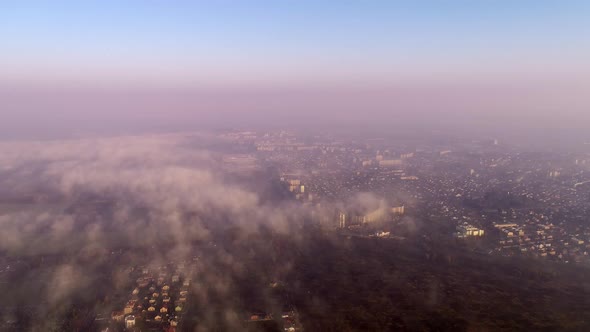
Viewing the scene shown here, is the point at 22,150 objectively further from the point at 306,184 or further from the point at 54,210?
the point at 306,184

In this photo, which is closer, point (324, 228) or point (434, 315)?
point (434, 315)

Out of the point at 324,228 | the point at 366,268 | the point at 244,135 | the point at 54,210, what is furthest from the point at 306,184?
the point at 244,135

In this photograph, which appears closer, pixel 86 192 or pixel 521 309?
pixel 521 309

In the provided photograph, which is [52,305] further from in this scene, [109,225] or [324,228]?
[324,228]

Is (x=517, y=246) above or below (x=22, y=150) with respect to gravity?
below

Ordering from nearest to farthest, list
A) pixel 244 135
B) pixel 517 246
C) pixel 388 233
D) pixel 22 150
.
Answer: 1. pixel 517 246
2. pixel 388 233
3. pixel 22 150
4. pixel 244 135

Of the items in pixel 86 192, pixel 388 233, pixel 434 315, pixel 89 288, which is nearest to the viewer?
pixel 434 315

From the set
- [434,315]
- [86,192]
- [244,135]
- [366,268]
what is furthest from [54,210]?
[244,135]

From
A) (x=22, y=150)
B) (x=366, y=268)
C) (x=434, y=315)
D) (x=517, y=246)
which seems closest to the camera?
(x=434, y=315)

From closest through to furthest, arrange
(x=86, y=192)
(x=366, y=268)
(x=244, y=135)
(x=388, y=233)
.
A: 1. (x=366, y=268)
2. (x=388, y=233)
3. (x=86, y=192)
4. (x=244, y=135)
